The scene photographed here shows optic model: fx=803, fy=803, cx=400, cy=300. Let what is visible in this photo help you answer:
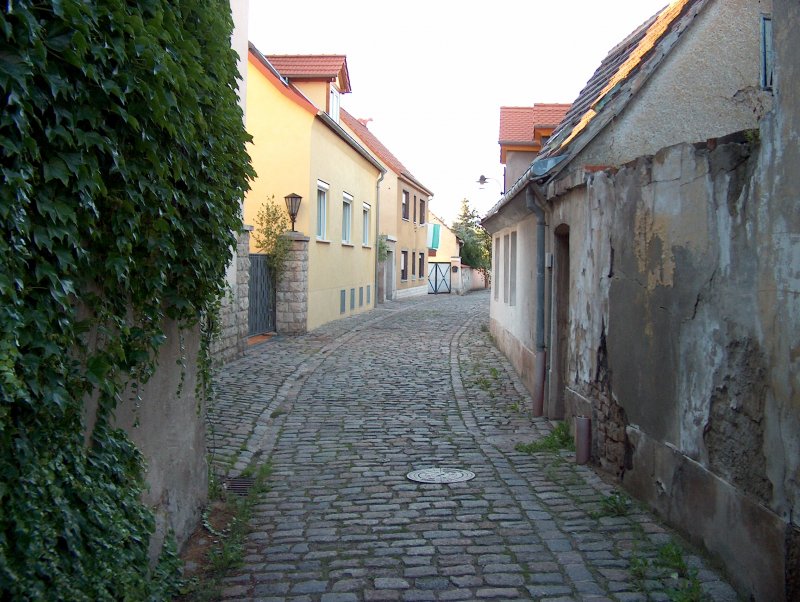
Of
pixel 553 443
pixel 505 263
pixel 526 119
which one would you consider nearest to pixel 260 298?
pixel 505 263

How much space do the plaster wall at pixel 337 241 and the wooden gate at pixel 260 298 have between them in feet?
4.49

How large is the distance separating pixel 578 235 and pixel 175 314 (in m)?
5.02

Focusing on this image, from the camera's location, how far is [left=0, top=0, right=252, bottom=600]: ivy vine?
2.71 meters

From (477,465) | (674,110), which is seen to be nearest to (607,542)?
(477,465)

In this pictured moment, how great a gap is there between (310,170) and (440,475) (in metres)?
14.2

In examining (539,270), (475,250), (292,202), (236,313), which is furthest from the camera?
(475,250)

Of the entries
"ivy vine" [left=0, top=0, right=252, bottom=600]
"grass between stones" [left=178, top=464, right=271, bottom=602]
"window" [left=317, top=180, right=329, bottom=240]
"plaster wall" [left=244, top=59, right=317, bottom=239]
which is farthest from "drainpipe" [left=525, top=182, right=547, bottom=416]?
"window" [left=317, top=180, right=329, bottom=240]

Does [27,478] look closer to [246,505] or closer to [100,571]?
[100,571]

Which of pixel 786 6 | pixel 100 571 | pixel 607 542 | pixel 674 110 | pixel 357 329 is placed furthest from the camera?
pixel 357 329

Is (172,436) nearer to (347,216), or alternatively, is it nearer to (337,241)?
(337,241)

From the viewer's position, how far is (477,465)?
766cm

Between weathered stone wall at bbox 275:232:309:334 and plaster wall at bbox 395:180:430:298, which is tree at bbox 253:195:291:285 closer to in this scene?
weathered stone wall at bbox 275:232:309:334

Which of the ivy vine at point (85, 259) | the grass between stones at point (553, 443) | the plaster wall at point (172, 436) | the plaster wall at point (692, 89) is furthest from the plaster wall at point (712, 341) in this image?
the plaster wall at point (172, 436)

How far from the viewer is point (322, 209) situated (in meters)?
22.4
